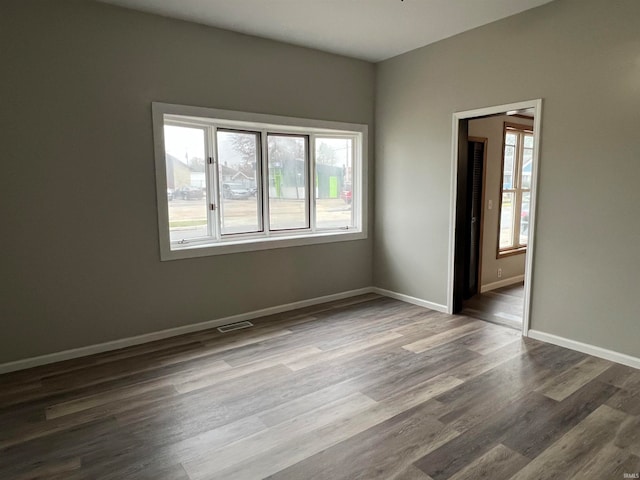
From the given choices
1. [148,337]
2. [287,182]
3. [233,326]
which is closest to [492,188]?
[287,182]

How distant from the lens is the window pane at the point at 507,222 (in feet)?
18.8

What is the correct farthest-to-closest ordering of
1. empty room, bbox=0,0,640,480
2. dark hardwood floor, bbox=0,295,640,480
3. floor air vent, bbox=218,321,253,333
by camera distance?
1. floor air vent, bbox=218,321,253,333
2. empty room, bbox=0,0,640,480
3. dark hardwood floor, bbox=0,295,640,480

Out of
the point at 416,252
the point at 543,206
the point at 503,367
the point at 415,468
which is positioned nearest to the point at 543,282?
the point at 543,206

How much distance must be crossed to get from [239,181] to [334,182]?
130 centimetres

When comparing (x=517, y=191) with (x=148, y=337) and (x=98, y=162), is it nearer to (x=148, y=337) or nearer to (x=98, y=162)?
(x=148, y=337)

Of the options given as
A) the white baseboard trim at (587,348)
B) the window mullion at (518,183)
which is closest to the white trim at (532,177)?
the white baseboard trim at (587,348)

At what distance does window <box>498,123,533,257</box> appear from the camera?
5.68 m

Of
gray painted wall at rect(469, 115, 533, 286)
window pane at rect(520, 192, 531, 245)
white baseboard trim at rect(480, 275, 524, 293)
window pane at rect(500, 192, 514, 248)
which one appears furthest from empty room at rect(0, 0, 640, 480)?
window pane at rect(520, 192, 531, 245)

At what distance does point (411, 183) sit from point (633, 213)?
217 cm

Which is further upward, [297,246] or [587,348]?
[297,246]

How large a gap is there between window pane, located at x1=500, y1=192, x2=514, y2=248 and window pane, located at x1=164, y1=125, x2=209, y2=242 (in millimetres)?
4134

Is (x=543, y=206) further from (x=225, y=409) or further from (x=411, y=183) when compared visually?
(x=225, y=409)

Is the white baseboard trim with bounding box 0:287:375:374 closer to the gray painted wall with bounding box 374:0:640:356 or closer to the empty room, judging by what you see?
the empty room

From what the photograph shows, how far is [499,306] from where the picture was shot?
4.73 meters
